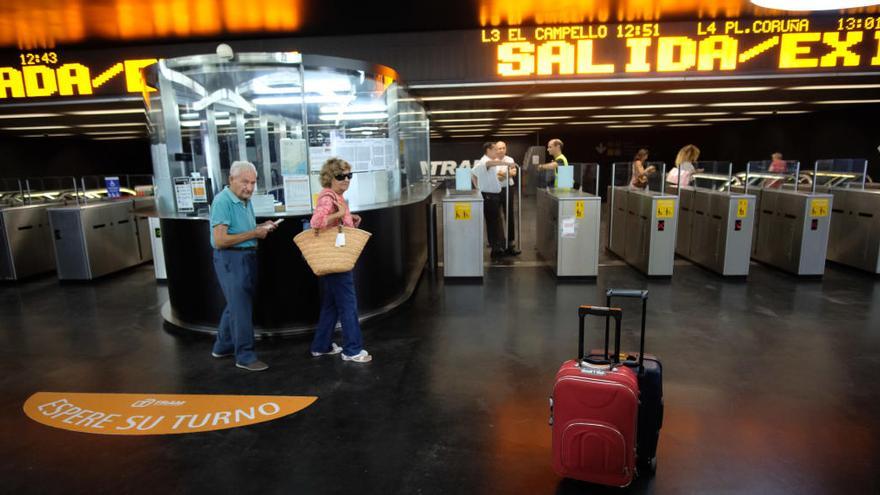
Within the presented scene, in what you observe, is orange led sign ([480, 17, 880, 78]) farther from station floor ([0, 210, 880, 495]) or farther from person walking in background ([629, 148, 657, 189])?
station floor ([0, 210, 880, 495])

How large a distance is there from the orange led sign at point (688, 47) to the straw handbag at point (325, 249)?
13.8 ft

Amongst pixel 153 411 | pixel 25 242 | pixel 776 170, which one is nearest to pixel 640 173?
pixel 776 170

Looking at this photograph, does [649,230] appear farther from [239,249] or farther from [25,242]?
[25,242]

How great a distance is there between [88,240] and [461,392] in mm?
6215

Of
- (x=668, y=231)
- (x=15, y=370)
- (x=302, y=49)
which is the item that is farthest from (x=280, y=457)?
(x=302, y=49)

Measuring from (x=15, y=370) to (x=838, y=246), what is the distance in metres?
9.79

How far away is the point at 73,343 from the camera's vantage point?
4543mm

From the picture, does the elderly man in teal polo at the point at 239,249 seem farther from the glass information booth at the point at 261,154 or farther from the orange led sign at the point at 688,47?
the orange led sign at the point at 688,47

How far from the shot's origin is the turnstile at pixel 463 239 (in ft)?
20.8

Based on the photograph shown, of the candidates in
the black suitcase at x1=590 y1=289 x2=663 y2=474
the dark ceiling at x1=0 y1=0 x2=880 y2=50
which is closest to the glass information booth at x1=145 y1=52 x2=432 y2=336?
the dark ceiling at x1=0 y1=0 x2=880 y2=50

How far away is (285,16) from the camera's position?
605cm

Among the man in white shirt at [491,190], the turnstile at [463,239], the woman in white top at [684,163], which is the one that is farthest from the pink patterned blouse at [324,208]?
the woman in white top at [684,163]

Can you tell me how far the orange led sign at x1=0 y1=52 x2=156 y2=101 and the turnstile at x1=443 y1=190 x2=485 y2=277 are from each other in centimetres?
485

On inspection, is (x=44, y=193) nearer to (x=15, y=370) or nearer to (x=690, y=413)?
(x=15, y=370)
